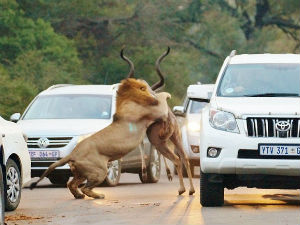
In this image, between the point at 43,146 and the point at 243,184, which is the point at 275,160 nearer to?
the point at 243,184

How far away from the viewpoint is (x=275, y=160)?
566 inches

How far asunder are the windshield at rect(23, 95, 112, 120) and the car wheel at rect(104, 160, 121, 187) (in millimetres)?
924

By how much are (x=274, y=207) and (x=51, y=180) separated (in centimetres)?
669

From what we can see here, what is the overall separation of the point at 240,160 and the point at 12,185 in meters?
2.73

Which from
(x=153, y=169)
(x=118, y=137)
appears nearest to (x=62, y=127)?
(x=153, y=169)

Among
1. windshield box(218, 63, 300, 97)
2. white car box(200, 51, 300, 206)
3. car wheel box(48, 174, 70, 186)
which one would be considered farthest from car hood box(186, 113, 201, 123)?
white car box(200, 51, 300, 206)

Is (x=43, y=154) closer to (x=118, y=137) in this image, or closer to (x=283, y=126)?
(x=118, y=137)

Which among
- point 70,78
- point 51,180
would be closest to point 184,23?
point 70,78

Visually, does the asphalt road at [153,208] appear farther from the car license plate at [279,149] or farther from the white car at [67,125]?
the white car at [67,125]

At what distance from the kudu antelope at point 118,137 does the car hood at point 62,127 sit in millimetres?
2666

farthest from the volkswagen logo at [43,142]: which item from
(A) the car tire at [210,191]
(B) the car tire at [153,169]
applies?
(A) the car tire at [210,191]

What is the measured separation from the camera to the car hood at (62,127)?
1989 cm

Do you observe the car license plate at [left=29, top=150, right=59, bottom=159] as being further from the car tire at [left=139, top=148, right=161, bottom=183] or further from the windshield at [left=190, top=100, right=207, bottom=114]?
the windshield at [left=190, top=100, right=207, bottom=114]

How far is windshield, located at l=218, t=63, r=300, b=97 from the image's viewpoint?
1557cm
